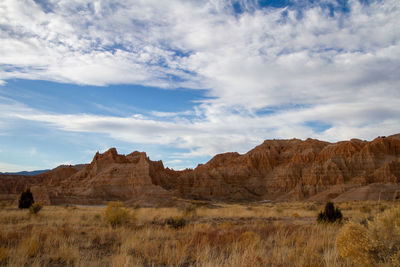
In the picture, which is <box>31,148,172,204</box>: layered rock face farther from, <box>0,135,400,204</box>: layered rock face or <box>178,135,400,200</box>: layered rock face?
<box>178,135,400,200</box>: layered rock face

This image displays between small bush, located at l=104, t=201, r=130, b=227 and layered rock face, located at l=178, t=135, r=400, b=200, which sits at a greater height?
layered rock face, located at l=178, t=135, r=400, b=200

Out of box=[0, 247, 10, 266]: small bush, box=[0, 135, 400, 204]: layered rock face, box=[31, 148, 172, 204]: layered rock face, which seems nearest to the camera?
box=[0, 247, 10, 266]: small bush

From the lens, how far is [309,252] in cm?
669

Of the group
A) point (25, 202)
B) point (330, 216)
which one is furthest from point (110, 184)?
point (330, 216)

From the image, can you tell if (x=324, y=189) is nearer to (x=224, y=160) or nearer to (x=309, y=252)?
(x=224, y=160)

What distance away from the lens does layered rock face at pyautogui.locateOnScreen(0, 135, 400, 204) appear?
234ft

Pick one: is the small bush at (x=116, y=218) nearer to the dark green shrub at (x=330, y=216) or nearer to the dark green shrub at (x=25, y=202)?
the dark green shrub at (x=330, y=216)

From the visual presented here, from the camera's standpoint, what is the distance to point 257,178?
105 m

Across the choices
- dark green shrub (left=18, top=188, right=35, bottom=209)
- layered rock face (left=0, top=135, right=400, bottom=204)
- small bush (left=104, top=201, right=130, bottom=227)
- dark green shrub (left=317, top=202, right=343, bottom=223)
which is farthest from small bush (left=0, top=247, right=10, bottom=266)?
layered rock face (left=0, top=135, right=400, bottom=204)

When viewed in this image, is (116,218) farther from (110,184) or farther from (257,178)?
(257,178)

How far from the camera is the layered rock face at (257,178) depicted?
234 feet

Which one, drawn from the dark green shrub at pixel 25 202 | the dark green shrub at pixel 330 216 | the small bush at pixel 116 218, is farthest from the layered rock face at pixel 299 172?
the small bush at pixel 116 218

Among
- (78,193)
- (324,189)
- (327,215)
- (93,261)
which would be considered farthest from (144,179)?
(93,261)

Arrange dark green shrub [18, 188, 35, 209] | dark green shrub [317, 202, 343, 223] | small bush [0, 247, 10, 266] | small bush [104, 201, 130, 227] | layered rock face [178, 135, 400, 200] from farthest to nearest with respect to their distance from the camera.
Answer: layered rock face [178, 135, 400, 200], dark green shrub [18, 188, 35, 209], dark green shrub [317, 202, 343, 223], small bush [104, 201, 130, 227], small bush [0, 247, 10, 266]
